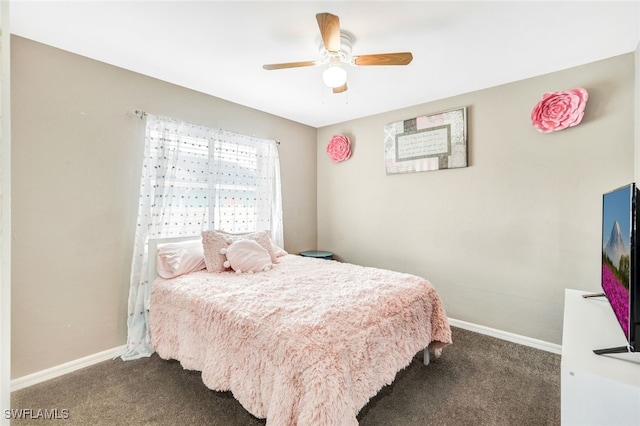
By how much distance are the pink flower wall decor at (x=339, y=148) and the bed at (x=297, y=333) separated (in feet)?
6.23

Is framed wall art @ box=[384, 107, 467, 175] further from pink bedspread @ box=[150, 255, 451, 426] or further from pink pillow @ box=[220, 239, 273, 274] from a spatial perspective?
pink pillow @ box=[220, 239, 273, 274]

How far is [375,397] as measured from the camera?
187cm

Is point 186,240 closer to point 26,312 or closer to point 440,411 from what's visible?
point 26,312

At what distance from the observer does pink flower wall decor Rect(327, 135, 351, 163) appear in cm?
384

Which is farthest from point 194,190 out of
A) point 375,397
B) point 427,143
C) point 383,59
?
point 427,143

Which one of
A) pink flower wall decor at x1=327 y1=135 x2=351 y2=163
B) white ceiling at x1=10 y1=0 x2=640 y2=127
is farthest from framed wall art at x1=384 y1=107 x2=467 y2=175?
pink flower wall decor at x1=327 y1=135 x2=351 y2=163

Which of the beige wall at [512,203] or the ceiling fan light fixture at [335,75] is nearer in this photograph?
the ceiling fan light fixture at [335,75]

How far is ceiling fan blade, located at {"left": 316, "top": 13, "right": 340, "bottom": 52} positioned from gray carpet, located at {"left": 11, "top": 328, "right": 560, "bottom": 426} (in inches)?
89.8

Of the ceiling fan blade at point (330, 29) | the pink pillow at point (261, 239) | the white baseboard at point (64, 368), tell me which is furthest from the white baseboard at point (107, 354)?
the ceiling fan blade at point (330, 29)

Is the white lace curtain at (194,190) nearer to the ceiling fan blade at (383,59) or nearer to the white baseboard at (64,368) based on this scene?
the white baseboard at (64,368)

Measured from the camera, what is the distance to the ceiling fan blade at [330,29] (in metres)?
1.52

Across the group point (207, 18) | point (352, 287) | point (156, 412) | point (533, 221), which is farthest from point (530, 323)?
point (207, 18)

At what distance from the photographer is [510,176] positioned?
2699 millimetres

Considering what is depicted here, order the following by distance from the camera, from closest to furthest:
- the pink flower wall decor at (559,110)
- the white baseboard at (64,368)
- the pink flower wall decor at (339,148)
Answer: the white baseboard at (64,368)
the pink flower wall decor at (559,110)
the pink flower wall decor at (339,148)
